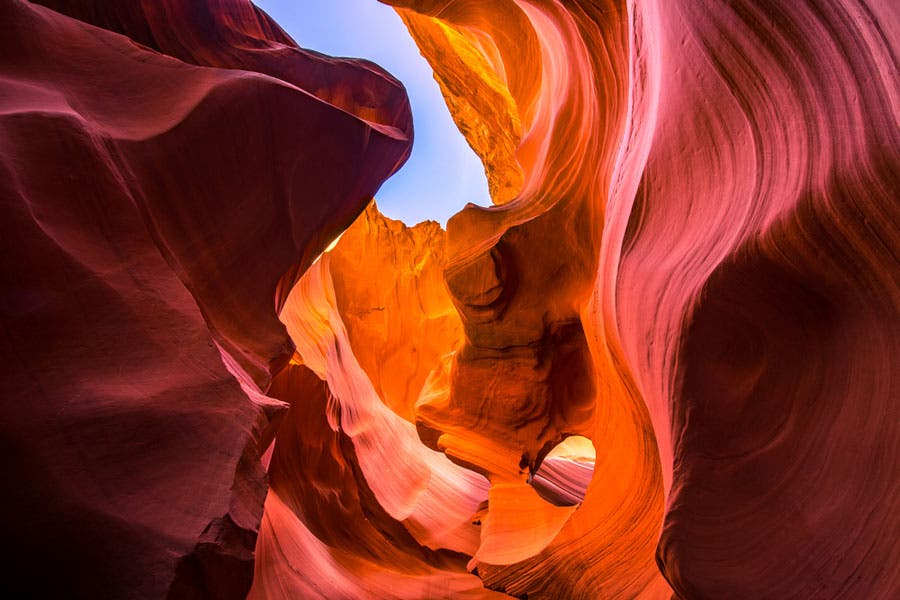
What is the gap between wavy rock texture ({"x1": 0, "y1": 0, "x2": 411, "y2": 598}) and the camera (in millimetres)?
2021

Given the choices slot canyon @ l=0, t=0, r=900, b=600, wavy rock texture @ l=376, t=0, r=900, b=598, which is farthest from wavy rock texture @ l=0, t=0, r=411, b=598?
wavy rock texture @ l=376, t=0, r=900, b=598

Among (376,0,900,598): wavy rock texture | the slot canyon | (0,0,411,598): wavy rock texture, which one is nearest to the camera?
(376,0,900,598): wavy rock texture

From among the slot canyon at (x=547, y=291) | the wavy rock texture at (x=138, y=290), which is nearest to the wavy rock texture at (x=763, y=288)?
the slot canyon at (x=547, y=291)

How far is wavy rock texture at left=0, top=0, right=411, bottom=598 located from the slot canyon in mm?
13

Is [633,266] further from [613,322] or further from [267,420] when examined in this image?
[267,420]

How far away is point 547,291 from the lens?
463 centimetres

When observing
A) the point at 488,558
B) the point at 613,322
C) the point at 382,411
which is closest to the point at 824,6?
the point at 613,322

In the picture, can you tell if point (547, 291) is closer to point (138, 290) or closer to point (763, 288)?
point (763, 288)

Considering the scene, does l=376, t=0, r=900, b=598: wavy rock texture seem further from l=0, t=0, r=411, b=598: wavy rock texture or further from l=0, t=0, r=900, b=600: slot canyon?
l=0, t=0, r=411, b=598: wavy rock texture

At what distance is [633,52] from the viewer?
2.85 metres

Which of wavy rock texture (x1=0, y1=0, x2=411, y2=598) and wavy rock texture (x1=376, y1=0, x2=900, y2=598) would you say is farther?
wavy rock texture (x1=0, y1=0, x2=411, y2=598)

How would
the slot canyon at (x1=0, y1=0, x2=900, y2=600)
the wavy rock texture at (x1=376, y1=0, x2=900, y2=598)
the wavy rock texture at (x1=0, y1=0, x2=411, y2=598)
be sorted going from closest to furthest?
the wavy rock texture at (x1=376, y1=0, x2=900, y2=598) → the slot canyon at (x1=0, y1=0, x2=900, y2=600) → the wavy rock texture at (x1=0, y1=0, x2=411, y2=598)

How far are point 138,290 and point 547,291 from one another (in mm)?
3128

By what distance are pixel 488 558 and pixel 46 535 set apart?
3349 millimetres
